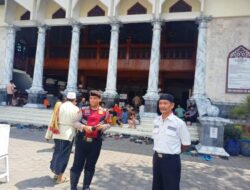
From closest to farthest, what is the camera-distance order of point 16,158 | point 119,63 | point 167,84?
point 16,158, point 119,63, point 167,84

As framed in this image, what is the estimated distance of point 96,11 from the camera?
17578 millimetres

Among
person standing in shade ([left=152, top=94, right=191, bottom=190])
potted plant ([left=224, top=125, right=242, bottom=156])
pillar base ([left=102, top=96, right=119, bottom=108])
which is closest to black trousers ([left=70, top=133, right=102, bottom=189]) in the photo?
person standing in shade ([left=152, top=94, right=191, bottom=190])

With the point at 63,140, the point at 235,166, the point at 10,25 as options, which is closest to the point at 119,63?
the point at 10,25

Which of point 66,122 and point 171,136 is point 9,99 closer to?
point 66,122

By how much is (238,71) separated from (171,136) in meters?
11.4

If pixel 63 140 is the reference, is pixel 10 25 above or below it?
above

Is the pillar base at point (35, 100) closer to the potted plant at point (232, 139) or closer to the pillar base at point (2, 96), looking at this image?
the pillar base at point (2, 96)

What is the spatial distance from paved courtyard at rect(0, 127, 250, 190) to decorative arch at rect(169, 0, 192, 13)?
27.9 feet

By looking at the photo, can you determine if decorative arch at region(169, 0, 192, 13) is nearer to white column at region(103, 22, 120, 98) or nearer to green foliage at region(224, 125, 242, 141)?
white column at region(103, 22, 120, 98)

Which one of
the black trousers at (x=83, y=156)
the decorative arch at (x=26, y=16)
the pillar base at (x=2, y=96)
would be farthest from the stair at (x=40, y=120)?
the black trousers at (x=83, y=156)

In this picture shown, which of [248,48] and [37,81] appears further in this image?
[37,81]

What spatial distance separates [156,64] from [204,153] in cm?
650

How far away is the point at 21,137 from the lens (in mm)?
11383

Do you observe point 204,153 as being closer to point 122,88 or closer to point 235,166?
point 235,166
